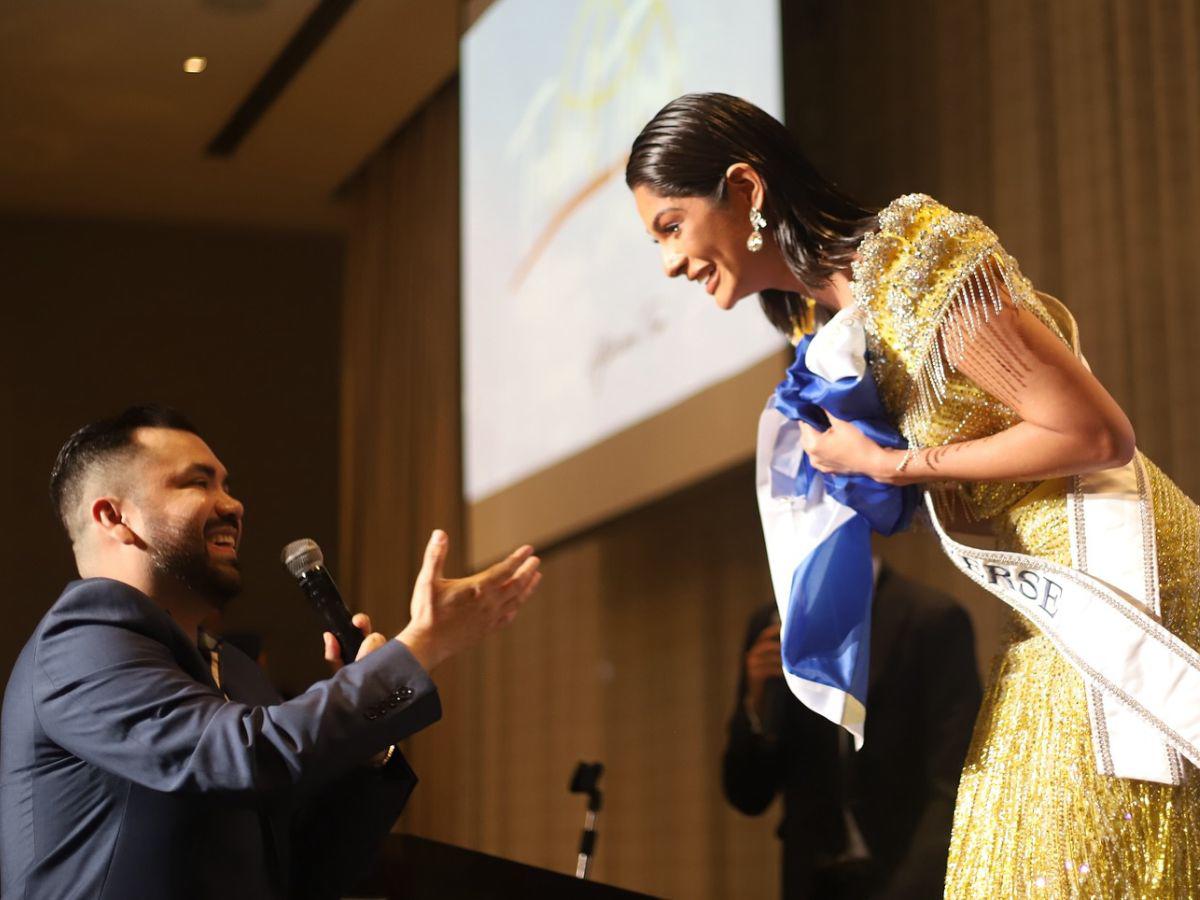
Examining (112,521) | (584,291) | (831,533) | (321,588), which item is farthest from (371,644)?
(584,291)

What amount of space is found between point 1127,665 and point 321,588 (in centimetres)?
101

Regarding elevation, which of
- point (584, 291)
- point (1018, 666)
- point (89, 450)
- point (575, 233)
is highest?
point (575, 233)

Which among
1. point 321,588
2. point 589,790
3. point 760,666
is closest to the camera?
point 321,588

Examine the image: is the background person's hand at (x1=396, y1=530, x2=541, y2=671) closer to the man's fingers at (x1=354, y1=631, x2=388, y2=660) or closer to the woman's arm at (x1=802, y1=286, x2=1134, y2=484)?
the man's fingers at (x1=354, y1=631, x2=388, y2=660)

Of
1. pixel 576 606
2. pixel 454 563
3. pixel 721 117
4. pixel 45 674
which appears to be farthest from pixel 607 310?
pixel 45 674

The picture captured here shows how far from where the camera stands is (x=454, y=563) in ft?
18.7

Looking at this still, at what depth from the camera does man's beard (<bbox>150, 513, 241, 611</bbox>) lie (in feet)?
6.44

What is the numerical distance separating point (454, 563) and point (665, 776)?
1.45 meters

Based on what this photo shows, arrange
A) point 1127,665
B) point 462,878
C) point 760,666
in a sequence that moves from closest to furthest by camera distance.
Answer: point 1127,665 → point 462,878 → point 760,666

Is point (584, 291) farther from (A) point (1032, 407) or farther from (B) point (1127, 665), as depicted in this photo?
(B) point (1127, 665)

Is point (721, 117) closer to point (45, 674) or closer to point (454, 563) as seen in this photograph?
point (45, 674)

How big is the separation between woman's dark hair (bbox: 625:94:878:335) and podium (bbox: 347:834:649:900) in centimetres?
97

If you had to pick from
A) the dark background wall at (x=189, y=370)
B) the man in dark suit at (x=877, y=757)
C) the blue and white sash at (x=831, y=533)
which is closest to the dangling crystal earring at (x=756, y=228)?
the blue and white sash at (x=831, y=533)

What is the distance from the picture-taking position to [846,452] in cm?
170
